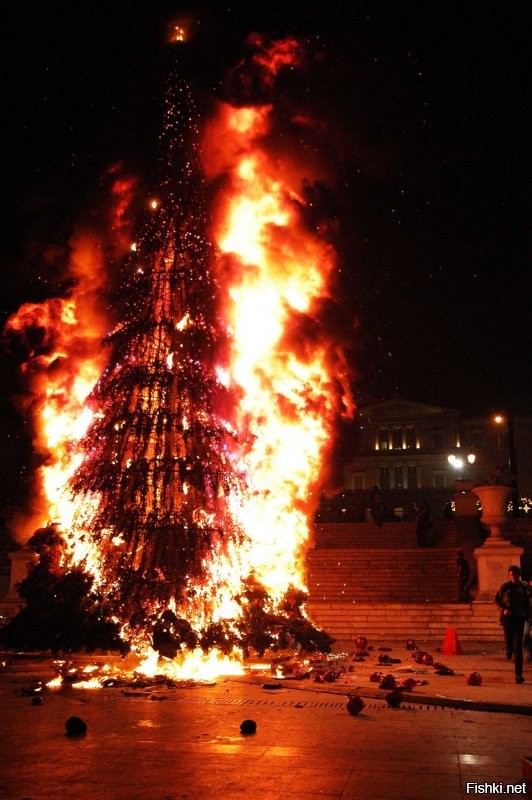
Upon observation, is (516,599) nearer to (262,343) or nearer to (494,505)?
(262,343)

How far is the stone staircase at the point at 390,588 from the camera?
17.7 m

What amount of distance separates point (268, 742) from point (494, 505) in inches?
570

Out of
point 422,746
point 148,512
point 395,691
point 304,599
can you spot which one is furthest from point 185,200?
point 422,746

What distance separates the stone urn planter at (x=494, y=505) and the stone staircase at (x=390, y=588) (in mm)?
2321

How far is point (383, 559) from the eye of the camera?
23562 millimetres

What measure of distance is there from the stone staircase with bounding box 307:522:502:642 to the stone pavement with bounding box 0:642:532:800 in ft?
23.5

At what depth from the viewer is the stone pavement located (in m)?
5.38

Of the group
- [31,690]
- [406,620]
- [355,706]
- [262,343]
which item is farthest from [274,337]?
[355,706]

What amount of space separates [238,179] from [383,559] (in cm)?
1336

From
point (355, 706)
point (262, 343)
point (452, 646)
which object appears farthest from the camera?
point (262, 343)

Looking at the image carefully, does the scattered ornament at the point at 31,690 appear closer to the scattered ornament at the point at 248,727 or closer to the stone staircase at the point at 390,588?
the scattered ornament at the point at 248,727

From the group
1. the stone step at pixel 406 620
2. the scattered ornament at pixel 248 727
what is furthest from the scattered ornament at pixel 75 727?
the stone step at pixel 406 620

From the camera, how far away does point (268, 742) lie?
680cm

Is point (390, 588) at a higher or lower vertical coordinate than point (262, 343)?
lower
